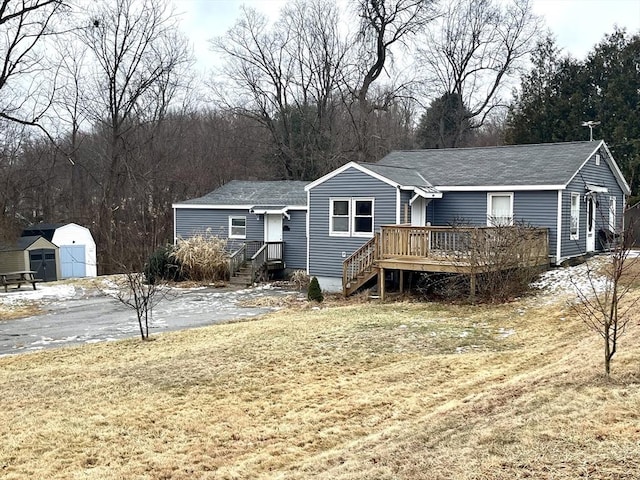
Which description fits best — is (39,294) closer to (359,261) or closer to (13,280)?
(13,280)

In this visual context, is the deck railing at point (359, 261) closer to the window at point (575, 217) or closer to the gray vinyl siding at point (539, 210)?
the gray vinyl siding at point (539, 210)

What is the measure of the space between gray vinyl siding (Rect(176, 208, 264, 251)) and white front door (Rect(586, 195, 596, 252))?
12034 millimetres

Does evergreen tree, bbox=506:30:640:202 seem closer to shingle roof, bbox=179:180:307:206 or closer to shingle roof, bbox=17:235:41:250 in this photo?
shingle roof, bbox=179:180:307:206

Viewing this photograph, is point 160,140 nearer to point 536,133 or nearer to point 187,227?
point 187,227

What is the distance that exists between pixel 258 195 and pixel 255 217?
1572mm

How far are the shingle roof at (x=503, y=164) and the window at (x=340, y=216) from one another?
3072 millimetres

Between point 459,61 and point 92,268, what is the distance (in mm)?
25316

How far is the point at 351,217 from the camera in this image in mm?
20172

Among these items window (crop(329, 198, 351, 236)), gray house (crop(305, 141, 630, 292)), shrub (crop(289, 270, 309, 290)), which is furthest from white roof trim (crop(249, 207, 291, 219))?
window (crop(329, 198, 351, 236))

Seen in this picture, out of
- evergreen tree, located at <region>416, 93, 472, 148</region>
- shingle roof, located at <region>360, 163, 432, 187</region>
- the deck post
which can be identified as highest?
evergreen tree, located at <region>416, 93, 472, 148</region>

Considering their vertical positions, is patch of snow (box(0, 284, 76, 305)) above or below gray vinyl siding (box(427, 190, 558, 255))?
below

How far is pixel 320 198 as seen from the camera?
68.3 feet

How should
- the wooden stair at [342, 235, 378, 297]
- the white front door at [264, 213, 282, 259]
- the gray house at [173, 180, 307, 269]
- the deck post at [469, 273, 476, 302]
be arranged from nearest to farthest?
the deck post at [469, 273, 476, 302]
the wooden stair at [342, 235, 378, 297]
the gray house at [173, 180, 307, 269]
the white front door at [264, 213, 282, 259]

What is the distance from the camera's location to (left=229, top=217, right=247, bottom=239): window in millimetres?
25547
